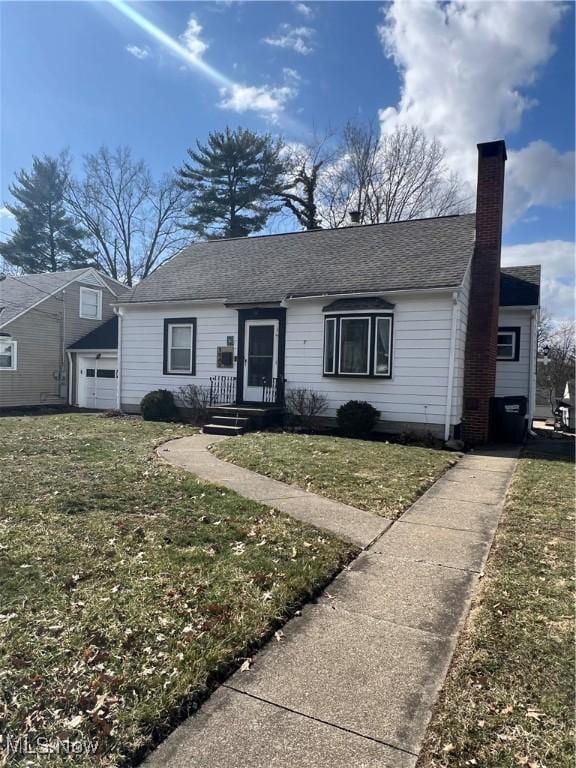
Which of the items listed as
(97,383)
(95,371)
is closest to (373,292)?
(97,383)

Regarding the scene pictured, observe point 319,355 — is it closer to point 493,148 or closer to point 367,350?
point 367,350

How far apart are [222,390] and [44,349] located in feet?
36.9

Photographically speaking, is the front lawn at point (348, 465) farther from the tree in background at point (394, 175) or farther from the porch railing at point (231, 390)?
the tree in background at point (394, 175)

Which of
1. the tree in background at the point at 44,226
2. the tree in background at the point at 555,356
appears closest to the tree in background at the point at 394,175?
the tree in background at the point at 555,356

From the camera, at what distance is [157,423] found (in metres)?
12.9

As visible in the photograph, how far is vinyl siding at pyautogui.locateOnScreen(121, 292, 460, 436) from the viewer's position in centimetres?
1100

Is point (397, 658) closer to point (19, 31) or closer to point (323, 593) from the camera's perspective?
point (323, 593)

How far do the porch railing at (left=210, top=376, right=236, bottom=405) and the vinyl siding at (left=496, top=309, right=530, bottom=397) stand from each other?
26.7 ft

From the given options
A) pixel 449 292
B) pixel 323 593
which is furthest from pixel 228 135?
pixel 323 593

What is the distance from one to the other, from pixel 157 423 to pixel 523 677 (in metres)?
11.5

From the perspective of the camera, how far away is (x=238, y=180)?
101 feet

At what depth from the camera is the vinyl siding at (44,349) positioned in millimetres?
19297

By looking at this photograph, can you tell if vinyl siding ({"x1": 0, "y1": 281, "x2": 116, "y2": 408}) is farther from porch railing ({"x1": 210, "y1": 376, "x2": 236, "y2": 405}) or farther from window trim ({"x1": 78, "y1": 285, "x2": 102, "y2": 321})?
porch railing ({"x1": 210, "y1": 376, "x2": 236, "y2": 405})

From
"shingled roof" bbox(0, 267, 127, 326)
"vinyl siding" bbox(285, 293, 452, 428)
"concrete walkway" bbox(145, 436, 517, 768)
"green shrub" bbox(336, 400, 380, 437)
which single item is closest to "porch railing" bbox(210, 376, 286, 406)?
"vinyl siding" bbox(285, 293, 452, 428)
